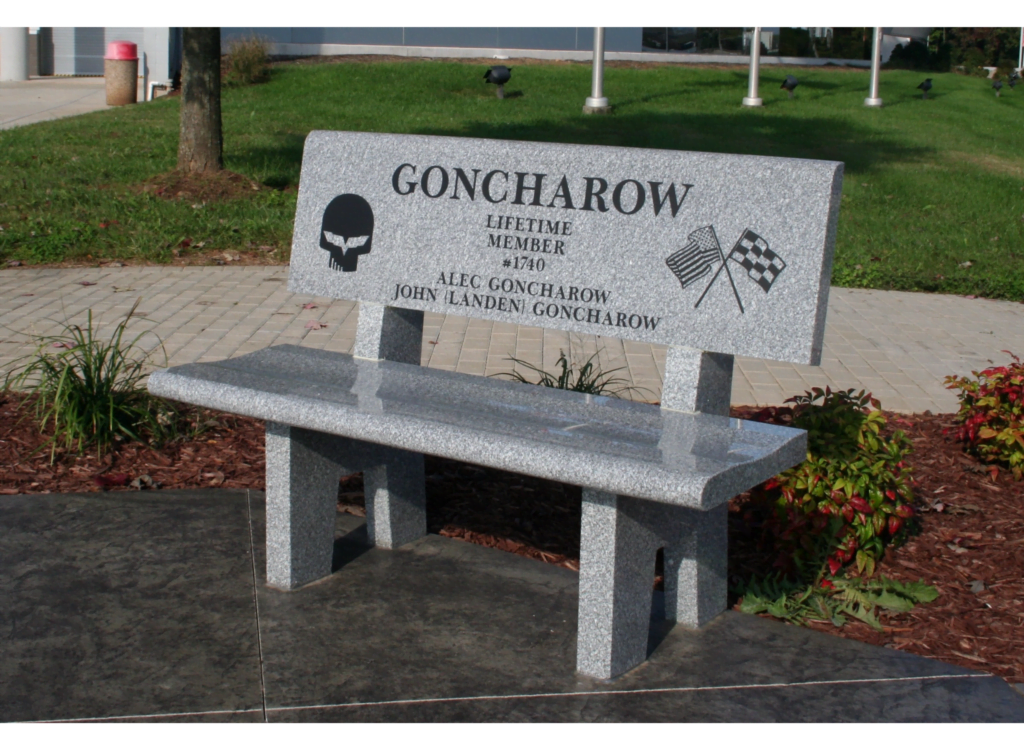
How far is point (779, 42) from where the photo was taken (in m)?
28.2

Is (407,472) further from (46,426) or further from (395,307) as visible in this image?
(46,426)

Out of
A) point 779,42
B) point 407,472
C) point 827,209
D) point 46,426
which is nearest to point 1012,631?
point 827,209

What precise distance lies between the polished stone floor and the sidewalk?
14344 millimetres

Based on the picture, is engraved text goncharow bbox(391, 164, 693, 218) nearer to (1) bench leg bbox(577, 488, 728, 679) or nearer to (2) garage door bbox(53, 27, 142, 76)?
(1) bench leg bbox(577, 488, 728, 679)

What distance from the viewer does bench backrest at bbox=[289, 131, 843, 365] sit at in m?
3.14

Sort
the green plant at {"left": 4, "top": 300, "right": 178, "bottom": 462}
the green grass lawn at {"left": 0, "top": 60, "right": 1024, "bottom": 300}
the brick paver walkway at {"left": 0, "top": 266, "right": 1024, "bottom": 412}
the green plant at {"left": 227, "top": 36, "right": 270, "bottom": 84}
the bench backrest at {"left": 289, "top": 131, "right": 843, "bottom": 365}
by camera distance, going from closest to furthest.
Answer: the bench backrest at {"left": 289, "top": 131, "right": 843, "bottom": 365}, the green plant at {"left": 4, "top": 300, "right": 178, "bottom": 462}, the brick paver walkway at {"left": 0, "top": 266, "right": 1024, "bottom": 412}, the green grass lawn at {"left": 0, "top": 60, "right": 1024, "bottom": 300}, the green plant at {"left": 227, "top": 36, "right": 270, "bottom": 84}

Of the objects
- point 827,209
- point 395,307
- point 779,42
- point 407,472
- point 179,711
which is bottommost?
point 179,711

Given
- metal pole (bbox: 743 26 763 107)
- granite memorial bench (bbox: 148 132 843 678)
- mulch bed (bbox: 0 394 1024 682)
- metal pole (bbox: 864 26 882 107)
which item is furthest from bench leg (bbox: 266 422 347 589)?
metal pole (bbox: 864 26 882 107)

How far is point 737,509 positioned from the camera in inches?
161

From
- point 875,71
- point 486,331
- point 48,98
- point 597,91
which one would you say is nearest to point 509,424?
point 486,331

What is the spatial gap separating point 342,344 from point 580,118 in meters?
11.0

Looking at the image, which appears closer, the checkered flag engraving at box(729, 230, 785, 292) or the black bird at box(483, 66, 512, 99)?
the checkered flag engraving at box(729, 230, 785, 292)

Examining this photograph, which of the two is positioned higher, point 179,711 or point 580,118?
point 580,118

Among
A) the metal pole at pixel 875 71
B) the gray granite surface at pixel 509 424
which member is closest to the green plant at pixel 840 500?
the gray granite surface at pixel 509 424
